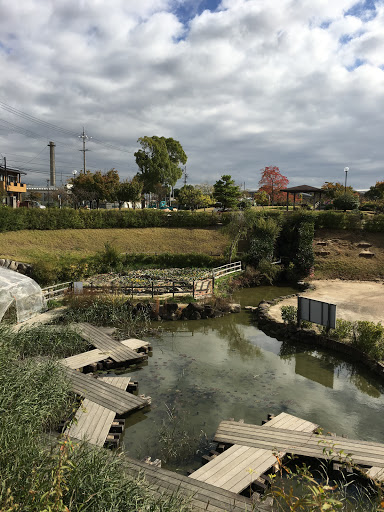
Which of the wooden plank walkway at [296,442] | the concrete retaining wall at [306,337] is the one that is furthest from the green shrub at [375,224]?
the wooden plank walkway at [296,442]

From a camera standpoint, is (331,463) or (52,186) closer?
(331,463)

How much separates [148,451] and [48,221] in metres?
27.5

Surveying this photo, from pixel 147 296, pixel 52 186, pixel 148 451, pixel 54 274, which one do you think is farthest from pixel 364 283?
pixel 52 186

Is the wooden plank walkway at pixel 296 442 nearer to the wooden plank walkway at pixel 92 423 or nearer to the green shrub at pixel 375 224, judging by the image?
the wooden plank walkway at pixel 92 423

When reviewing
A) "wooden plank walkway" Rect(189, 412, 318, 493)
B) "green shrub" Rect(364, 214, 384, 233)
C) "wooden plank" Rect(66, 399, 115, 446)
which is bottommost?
"wooden plank walkway" Rect(189, 412, 318, 493)

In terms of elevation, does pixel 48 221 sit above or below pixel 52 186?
below

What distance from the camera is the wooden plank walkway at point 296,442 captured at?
7023 mm

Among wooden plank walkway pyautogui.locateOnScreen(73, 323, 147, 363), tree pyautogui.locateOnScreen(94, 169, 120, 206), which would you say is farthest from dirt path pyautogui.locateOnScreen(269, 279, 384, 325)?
tree pyautogui.locateOnScreen(94, 169, 120, 206)

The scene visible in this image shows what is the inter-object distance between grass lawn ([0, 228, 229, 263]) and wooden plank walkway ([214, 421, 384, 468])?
74.5ft

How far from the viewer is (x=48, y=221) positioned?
105 feet

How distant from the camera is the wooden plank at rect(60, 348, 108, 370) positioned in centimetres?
1078

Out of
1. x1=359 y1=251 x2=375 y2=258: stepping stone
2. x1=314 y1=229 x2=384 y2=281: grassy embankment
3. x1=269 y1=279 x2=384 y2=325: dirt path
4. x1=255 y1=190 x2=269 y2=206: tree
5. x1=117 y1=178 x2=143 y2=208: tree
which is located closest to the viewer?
x1=269 y1=279 x2=384 y2=325: dirt path

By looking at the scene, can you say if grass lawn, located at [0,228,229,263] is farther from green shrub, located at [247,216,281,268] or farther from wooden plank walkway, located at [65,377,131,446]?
wooden plank walkway, located at [65,377,131,446]

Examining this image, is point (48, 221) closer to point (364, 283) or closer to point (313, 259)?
point (313, 259)
